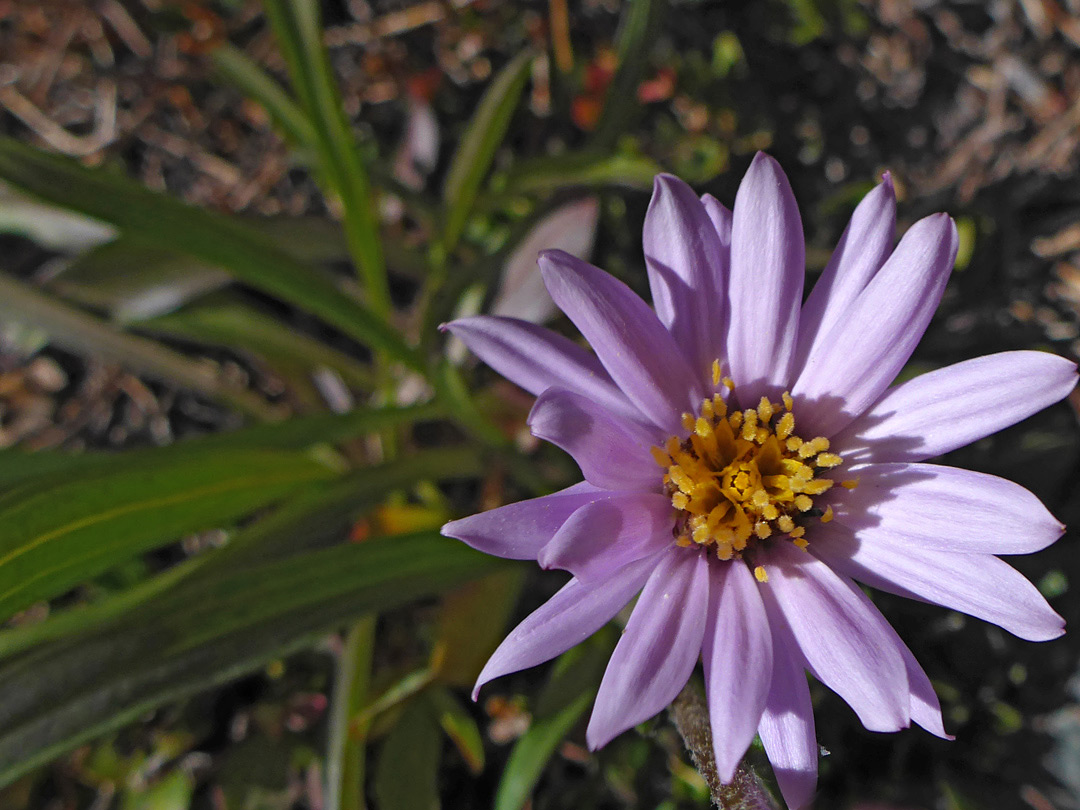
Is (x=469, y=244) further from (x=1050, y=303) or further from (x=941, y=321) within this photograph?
(x=1050, y=303)

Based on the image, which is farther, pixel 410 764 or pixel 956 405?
pixel 410 764

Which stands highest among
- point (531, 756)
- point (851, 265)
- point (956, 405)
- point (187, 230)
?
point (851, 265)

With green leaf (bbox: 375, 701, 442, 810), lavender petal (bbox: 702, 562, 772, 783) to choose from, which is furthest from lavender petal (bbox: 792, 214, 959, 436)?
green leaf (bbox: 375, 701, 442, 810)

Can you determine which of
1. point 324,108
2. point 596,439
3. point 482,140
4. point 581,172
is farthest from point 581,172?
point 596,439

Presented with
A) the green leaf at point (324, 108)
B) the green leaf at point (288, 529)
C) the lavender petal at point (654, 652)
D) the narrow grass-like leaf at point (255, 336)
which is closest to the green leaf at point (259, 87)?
the green leaf at point (324, 108)

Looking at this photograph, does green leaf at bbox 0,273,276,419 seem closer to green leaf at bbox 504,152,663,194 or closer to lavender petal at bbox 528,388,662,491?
green leaf at bbox 504,152,663,194

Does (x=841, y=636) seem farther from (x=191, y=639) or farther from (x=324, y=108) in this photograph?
(x=324, y=108)
